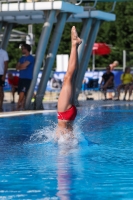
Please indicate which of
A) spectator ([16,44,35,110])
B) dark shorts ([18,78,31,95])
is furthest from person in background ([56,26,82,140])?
dark shorts ([18,78,31,95])

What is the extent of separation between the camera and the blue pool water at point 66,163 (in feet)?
16.4

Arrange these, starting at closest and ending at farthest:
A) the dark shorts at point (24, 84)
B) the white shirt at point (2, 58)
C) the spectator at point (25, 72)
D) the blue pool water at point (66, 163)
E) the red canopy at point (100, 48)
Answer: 1. the blue pool water at point (66, 163)
2. the white shirt at point (2, 58)
3. the spectator at point (25, 72)
4. the dark shorts at point (24, 84)
5. the red canopy at point (100, 48)

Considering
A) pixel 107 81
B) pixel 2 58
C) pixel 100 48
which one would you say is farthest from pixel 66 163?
pixel 100 48

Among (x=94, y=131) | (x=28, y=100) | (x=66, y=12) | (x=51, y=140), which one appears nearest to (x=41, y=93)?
(x=28, y=100)

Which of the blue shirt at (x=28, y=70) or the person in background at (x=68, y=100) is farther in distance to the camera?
the blue shirt at (x=28, y=70)

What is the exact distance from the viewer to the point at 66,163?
6434 mm

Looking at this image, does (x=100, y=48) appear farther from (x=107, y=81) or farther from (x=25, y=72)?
(x=25, y=72)

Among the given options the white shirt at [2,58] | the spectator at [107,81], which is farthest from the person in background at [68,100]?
the spectator at [107,81]

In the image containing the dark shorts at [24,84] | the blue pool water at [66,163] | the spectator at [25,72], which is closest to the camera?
the blue pool water at [66,163]

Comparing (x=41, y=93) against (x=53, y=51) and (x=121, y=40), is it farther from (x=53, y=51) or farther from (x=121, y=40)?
(x=121, y=40)

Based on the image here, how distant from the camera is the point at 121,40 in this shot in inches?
1496

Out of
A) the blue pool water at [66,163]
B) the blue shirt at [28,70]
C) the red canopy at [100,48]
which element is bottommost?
the red canopy at [100,48]

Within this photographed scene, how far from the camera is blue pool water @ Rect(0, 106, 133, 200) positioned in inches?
197

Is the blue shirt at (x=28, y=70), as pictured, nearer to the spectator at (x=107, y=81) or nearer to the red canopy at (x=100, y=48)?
the spectator at (x=107, y=81)
